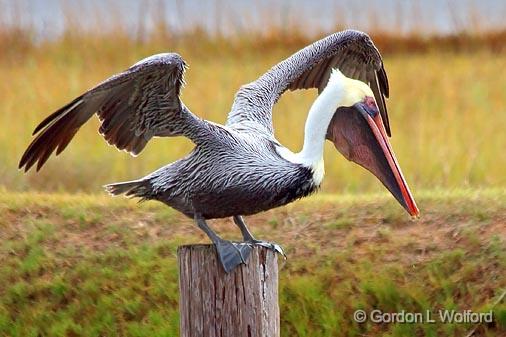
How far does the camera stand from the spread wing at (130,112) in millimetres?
5746

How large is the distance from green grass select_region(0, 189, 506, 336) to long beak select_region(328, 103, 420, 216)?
1637 mm

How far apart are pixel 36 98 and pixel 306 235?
236 inches

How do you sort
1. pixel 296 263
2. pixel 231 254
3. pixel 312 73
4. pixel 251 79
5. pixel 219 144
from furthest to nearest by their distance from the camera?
1. pixel 251 79
2. pixel 296 263
3. pixel 312 73
4. pixel 219 144
5. pixel 231 254

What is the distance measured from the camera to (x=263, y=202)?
575 cm

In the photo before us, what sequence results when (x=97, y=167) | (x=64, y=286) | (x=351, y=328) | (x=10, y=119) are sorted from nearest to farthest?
(x=351, y=328) < (x=64, y=286) < (x=97, y=167) < (x=10, y=119)

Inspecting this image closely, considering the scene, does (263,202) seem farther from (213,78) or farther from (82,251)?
(213,78)

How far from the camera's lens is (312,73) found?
23.9ft

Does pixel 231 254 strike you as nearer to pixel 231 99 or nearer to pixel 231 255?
pixel 231 255

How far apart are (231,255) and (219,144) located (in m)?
0.66

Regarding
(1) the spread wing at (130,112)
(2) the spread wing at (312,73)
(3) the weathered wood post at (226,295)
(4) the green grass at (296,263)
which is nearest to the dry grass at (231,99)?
(4) the green grass at (296,263)

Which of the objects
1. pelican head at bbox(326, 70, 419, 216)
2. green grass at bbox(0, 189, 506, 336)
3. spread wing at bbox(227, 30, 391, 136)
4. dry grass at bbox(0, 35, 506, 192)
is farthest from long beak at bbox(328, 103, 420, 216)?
dry grass at bbox(0, 35, 506, 192)

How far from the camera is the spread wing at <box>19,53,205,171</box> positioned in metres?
5.75

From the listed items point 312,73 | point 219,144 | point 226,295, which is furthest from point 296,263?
point 226,295

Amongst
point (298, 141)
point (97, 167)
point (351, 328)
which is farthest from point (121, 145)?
point (298, 141)
